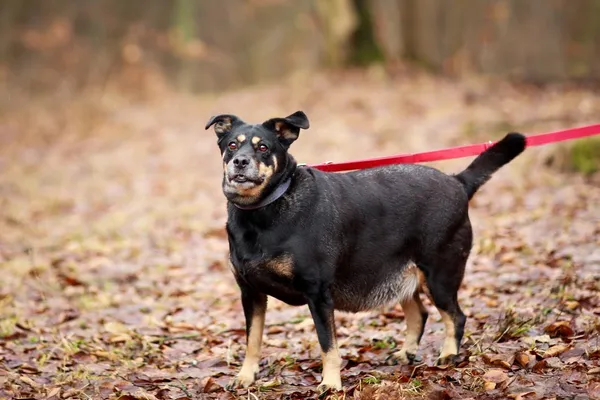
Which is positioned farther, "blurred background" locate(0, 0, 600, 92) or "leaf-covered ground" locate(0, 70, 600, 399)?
"blurred background" locate(0, 0, 600, 92)

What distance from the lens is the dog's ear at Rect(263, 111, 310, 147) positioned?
4707mm

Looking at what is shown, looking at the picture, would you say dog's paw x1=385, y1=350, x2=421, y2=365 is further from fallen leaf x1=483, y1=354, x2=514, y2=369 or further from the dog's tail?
the dog's tail

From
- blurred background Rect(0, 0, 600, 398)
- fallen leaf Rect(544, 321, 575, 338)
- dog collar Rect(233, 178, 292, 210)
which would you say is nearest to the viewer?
dog collar Rect(233, 178, 292, 210)

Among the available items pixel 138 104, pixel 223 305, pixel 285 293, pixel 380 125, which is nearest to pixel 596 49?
pixel 380 125

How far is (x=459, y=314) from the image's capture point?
5.13 m

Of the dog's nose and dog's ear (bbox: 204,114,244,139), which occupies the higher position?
dog's ear (bbox: 204,114,244,139)

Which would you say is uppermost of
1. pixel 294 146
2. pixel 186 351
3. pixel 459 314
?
pixel 294 146

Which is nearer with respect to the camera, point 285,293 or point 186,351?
Answer: point 285,293

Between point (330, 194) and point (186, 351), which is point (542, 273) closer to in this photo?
point (330, 194)

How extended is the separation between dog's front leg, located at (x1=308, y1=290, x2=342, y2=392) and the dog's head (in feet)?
2.47

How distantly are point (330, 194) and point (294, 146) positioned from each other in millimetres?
9211

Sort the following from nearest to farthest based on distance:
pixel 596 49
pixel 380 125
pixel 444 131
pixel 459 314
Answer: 1. pixel 459 314
2. pixel 444 131
3. pixel 380 125
4. pixel 596 49

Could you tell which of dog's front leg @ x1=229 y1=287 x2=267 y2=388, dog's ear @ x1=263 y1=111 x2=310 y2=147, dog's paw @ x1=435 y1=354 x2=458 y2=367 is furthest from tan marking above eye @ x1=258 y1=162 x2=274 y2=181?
dog's paw @ x1=435 y1=354 x2=458 y2=367

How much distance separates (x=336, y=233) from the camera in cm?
473
